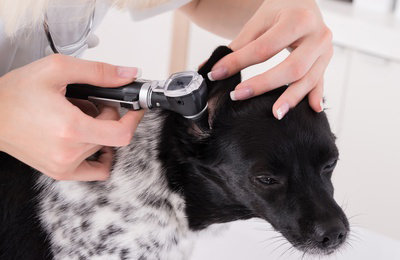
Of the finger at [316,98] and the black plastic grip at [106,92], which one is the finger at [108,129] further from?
the finger at [316,98]

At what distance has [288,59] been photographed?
913 mm

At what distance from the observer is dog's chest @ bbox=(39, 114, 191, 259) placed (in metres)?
1.02

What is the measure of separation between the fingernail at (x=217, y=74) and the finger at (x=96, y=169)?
0.76ft

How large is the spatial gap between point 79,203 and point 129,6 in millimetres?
340

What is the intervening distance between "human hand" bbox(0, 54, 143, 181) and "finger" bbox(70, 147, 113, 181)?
0.08 ft

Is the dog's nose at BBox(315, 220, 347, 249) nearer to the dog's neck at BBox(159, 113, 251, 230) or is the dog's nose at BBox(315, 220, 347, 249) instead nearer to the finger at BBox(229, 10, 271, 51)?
the dog's neck at BBox(159, 113, 251, 230)

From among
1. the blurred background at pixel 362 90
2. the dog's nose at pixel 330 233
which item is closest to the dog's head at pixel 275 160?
the dog's nose at pixel 330 233

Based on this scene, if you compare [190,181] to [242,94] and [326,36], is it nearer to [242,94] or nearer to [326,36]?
[242,94]

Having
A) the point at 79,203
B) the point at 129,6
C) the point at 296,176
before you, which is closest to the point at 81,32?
the point at 129,6

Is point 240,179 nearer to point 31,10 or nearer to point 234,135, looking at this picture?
point 234,135

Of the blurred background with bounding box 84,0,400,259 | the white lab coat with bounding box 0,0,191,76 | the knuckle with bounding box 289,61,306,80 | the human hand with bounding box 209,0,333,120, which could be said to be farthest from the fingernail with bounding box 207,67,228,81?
the blurred background with bounding box 84,0,400,259

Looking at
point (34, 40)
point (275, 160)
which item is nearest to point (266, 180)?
point (275, 160)

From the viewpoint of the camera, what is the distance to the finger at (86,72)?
0.84m

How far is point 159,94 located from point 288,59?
0.70ft
